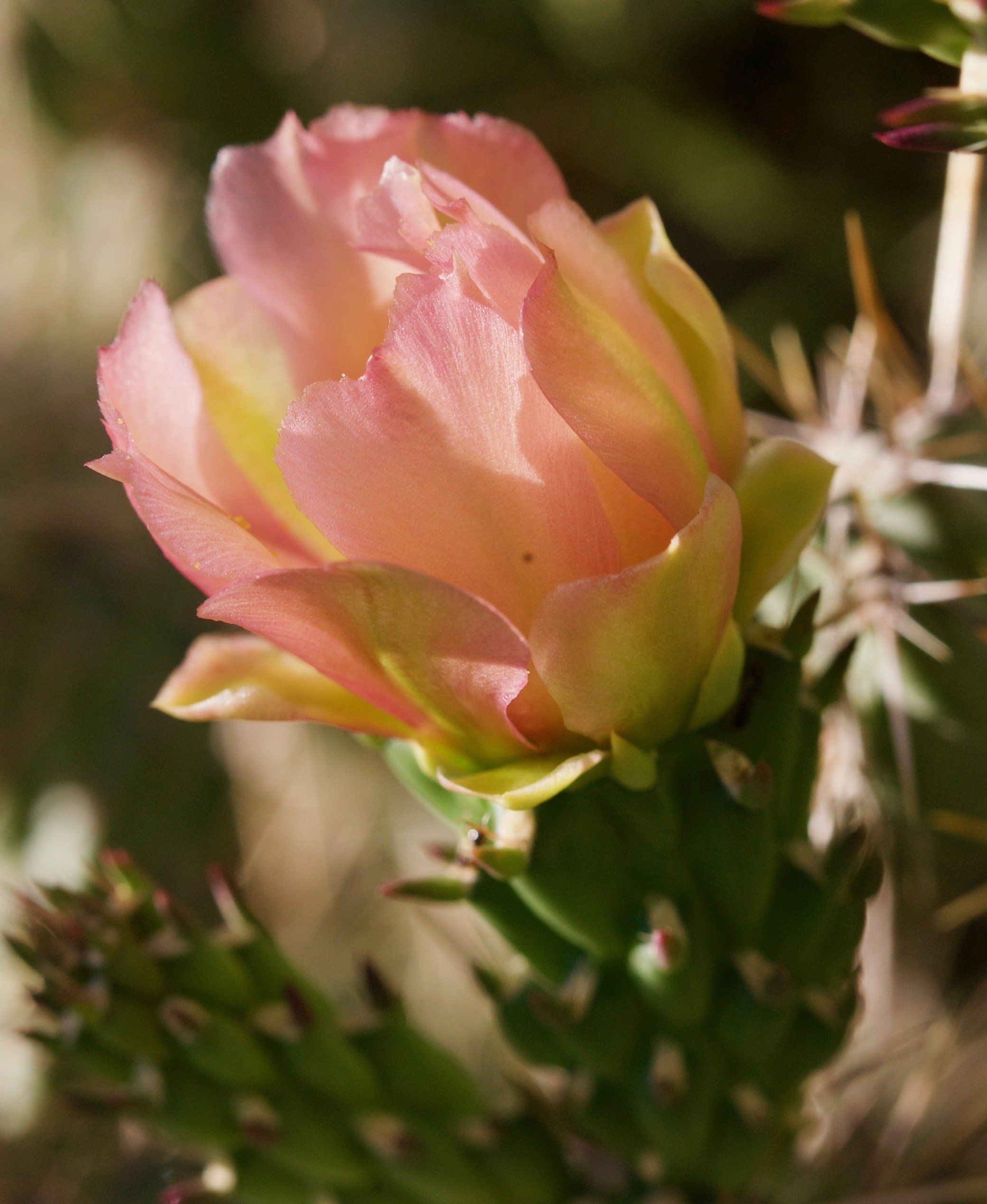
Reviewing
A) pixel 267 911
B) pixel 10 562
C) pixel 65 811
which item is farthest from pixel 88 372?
pixel 267 911

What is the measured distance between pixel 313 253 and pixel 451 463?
4.9 inches

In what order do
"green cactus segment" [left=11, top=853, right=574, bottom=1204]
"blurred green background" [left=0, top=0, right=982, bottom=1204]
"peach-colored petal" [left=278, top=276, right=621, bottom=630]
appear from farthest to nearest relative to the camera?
"blurred green background" [left=0, top=0, right=982, bottom=1204] < "green cactus segment" [left=11, top=853, right=574, bottom=1204] < "peach-colored petal" [left=278, top=276, right=621, bottom=630]

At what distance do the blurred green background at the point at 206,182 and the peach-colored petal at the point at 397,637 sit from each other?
86 cm

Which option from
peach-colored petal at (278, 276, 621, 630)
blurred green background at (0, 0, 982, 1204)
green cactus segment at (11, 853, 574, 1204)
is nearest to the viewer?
peach-colored petal at (278, 276, 621, 630)

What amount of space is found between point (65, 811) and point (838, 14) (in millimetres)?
1001

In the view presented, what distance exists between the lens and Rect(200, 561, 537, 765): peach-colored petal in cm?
30

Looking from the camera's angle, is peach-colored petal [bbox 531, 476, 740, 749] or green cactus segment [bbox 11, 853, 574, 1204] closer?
peach-colored petal [bbox 531, 476, 740, 749]

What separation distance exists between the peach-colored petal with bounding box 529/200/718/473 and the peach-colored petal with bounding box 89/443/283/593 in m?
0.12

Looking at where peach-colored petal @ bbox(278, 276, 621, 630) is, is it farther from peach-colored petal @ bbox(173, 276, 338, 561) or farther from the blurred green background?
the blurred green background

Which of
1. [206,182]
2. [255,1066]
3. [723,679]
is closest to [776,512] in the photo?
[723,679]

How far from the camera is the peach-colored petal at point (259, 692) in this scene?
0.35 m

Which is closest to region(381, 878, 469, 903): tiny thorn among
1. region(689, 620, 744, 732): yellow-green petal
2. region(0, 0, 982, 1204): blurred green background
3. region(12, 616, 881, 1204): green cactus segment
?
region(12, 616, 881, 1204): green cactus segment

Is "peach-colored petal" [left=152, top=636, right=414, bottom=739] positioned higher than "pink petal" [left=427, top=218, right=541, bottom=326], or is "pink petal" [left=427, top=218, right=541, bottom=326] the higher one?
"pink petal" [left=427, top=218, right=541, bottom=326]

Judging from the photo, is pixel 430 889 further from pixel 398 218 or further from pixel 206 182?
pixel 206 182
